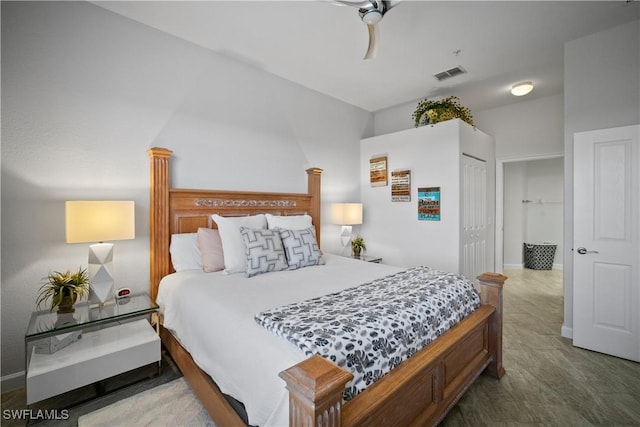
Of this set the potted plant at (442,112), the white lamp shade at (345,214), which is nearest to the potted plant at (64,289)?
the white lamp shade at (345,214)

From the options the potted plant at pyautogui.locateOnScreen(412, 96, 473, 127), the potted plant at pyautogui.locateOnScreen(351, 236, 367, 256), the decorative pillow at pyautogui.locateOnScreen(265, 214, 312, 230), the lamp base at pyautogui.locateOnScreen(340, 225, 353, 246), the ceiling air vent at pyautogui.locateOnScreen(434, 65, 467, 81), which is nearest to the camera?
the decorative pillow at pyautogui.locateOnScreen(265, 214, 312, 230)

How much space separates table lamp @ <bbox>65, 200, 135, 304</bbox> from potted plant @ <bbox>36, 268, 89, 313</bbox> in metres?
0.09

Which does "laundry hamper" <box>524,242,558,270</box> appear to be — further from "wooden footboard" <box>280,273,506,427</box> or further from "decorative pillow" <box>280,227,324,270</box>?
"decorative pillow" <box>280,227,324,270</box>

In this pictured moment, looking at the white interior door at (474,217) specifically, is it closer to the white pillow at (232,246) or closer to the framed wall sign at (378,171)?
the framed wall sign at (378,171)

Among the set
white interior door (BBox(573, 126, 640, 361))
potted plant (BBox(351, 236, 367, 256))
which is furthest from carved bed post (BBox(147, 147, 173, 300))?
white interior door (BBox(573, 126, 640, 361))

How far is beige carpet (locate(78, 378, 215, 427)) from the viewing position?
1723mm

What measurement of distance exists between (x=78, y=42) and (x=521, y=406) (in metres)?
4.15

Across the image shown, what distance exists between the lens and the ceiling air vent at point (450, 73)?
3.39 m

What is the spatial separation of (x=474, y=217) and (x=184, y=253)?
140 inches

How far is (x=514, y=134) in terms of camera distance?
4.45m

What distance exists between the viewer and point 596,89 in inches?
107

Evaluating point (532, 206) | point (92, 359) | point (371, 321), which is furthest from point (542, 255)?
point (92, 359)

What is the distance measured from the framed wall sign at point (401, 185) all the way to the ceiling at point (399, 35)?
118 cm

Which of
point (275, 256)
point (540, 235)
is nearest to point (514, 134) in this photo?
point (540, 235)
